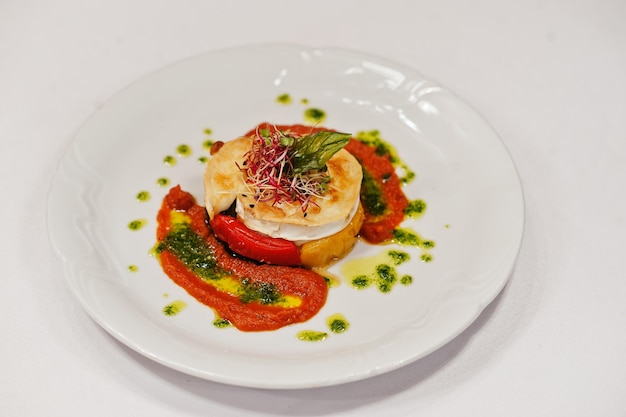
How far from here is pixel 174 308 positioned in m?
4.90

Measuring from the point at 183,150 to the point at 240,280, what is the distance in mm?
1420

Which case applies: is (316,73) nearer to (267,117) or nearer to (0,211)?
(267,117)

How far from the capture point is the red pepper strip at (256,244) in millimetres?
5156

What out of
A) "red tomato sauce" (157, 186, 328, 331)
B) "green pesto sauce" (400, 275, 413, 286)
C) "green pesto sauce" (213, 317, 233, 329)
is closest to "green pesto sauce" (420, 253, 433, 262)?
"green pesto sauce" (400, 275, 413, 286)

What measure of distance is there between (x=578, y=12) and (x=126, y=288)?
5.10m

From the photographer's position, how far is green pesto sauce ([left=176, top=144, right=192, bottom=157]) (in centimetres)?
607

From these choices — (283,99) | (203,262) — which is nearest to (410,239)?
(203,262)

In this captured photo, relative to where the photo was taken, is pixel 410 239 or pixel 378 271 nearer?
pixel 378 271

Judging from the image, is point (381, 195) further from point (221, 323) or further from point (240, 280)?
point (221, 323)

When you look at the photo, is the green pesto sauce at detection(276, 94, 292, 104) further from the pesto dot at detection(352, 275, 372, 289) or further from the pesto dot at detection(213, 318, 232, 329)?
the pesto dot at detection(213, 318, 232, 329)

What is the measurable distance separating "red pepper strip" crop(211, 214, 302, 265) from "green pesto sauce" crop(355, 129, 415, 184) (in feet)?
3.92

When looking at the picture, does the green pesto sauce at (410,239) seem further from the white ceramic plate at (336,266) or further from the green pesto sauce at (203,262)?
the green pesto sauce at (203,262)

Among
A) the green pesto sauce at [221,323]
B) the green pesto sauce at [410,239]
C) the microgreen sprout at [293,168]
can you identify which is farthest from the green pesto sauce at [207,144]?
the green pesto sauce at [221,323]

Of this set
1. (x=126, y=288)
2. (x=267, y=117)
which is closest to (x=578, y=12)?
(x=267, y=117)
